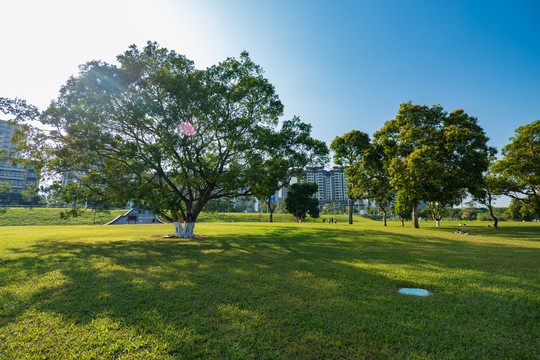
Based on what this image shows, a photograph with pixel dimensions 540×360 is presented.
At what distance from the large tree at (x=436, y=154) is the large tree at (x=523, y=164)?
254cm

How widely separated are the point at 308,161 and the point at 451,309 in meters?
18.9

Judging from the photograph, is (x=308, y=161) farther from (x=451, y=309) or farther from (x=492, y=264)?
(x=451, y=309)

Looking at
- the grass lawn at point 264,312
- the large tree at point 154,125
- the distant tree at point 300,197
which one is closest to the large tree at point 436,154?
the large tree at point 154,125

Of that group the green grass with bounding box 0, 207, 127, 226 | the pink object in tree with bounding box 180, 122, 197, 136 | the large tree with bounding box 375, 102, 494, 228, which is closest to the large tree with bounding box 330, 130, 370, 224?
the large tree with bounding box 375, 102, 494, 228

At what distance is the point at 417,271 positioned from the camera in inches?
317

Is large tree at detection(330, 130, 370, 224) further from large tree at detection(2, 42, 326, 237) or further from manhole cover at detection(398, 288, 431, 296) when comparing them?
manhole cover at detection(398, 288, 431, 296)

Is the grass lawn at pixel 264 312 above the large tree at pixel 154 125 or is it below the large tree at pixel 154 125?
below

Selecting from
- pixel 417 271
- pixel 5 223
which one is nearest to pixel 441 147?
pixel 417 271

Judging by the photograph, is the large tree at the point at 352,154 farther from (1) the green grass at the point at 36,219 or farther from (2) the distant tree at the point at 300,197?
(1) the green grass at the point at 36,219

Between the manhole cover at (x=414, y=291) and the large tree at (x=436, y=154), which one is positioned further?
the large tree at (x=436, y=154)

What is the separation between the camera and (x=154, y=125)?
1689 cm

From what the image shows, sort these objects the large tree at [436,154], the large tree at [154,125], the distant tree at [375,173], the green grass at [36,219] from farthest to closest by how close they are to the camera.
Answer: the green grass at [36,219] → the distant tree at [375,173] → the large tree at [436,154] → the large tree at [154,125]

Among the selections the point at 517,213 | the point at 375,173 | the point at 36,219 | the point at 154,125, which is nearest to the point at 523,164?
the point at 375,173

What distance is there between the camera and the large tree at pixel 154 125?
14.5 meters
